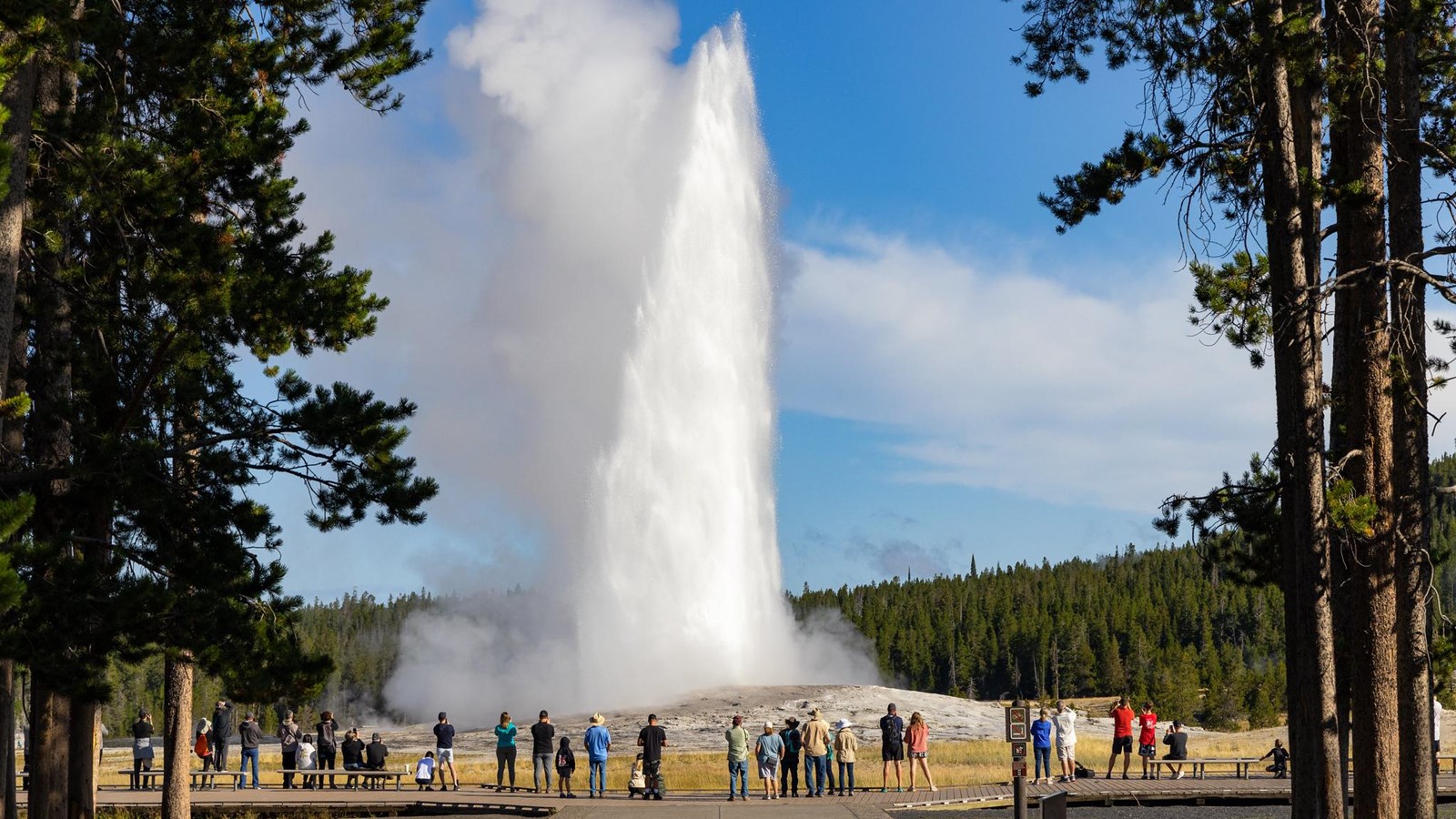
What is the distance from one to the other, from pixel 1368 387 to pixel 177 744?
43.5 feet

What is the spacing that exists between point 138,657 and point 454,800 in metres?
12.1

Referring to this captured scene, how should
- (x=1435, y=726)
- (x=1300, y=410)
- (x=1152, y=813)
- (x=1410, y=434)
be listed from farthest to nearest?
(x=1152, y=813)
(x=1435, y=726)
(x=1410, y=434)
(x=1300, y=410)

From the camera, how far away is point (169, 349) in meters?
12.6

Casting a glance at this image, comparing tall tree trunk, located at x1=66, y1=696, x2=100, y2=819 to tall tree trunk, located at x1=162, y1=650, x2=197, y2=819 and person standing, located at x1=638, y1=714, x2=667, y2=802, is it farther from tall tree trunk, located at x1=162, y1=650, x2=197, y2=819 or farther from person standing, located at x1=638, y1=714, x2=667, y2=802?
person standing, located at x1=638, y1=714, x2=667, y2=802

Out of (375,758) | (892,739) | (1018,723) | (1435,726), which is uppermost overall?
(1018,723)

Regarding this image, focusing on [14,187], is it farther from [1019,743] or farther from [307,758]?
[307,758]

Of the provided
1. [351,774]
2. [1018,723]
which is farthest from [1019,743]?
[351,774]

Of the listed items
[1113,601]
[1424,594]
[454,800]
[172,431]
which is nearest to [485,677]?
[454,800]

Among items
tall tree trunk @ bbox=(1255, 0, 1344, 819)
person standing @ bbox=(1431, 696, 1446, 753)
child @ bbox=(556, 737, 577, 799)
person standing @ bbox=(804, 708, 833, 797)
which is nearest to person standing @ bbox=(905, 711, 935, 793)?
person standing @ bbox=(804, 708, 833, 797)

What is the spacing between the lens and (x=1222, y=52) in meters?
12.2

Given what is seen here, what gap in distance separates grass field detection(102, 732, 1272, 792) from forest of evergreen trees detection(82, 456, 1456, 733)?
2353 inches

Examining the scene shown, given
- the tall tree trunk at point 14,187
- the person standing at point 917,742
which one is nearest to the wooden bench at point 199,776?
the person standing at point 917,742

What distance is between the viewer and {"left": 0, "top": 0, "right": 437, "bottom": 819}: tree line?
1208 cm

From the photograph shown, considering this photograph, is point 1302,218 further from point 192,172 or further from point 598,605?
point 598,605
